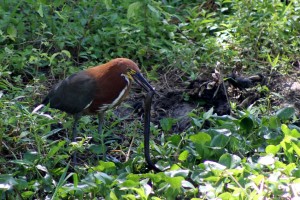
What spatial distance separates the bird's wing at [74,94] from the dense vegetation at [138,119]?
0.13 m

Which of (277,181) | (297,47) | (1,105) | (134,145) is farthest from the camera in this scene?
(297,47)

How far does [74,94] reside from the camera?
6.85 meters

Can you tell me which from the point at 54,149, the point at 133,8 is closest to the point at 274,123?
the point at 54,149

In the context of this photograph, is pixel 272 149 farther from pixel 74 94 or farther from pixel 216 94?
pixel 74 94

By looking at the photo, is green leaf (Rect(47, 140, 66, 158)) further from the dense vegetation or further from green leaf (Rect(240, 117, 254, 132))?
green leaf (Rect(240, 117, 254, 132))

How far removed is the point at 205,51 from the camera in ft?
27.5

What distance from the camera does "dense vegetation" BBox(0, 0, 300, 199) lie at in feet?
18.9

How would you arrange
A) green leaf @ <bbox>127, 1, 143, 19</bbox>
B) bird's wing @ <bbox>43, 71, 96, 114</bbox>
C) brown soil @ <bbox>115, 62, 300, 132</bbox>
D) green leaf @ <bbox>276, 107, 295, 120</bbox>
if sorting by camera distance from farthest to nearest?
green leaf @ <bbox>127, 1, 143, 19</bbox>, brown soil @ <bbox>115, 62, 300, 132</bbox>, bird's wing @ <bbox>43, 71, 96, 114</bbox>, green leaf @ <bbox>276, 107, 295, 120</bbox>

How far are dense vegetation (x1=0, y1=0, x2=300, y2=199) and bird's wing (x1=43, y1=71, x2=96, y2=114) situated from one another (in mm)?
134

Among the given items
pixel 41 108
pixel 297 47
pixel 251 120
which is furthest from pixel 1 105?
pixel 297 47

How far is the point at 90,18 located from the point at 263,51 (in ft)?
5.64

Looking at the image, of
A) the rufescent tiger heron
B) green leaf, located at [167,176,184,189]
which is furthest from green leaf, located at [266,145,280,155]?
the rufescent tiger heron

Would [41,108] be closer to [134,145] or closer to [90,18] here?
[134,145]

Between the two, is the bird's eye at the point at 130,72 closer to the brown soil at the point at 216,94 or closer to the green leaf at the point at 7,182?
the brown soil at the point at 216,94
